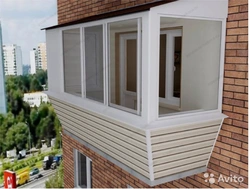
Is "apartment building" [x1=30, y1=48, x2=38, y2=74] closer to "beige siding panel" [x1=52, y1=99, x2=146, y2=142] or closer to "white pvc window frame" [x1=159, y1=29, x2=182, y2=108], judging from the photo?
"beige siding panel" [x1=52, y1=99, x2=146, y2=142]

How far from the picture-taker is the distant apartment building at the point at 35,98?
1435 cm

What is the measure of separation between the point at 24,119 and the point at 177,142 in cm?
1354

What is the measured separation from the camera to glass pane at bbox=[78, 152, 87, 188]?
6614 mm

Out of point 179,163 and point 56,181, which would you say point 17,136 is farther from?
point 179,163

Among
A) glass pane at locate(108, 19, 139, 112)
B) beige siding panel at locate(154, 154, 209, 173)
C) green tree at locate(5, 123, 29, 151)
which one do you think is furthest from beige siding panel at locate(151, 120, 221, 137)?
green tree at locate(5, 123, 29, 151)

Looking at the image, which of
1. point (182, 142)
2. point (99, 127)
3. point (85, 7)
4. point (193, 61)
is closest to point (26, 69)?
point (85, 7)

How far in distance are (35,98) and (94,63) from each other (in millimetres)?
10523

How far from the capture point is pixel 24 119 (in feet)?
50.0

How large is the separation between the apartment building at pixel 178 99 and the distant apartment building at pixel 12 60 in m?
8.11

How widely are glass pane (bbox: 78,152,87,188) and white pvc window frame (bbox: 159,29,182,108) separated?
329cm

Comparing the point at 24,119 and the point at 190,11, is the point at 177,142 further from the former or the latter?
the point at 24,119

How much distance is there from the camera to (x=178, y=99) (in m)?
4.02

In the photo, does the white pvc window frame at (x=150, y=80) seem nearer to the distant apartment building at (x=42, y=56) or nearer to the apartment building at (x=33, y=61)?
the distant apartment building at (x=42, y=56)

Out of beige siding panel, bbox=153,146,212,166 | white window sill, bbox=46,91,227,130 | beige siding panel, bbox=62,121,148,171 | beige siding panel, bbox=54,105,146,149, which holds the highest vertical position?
white window sill, bbox=46,91,227,130
